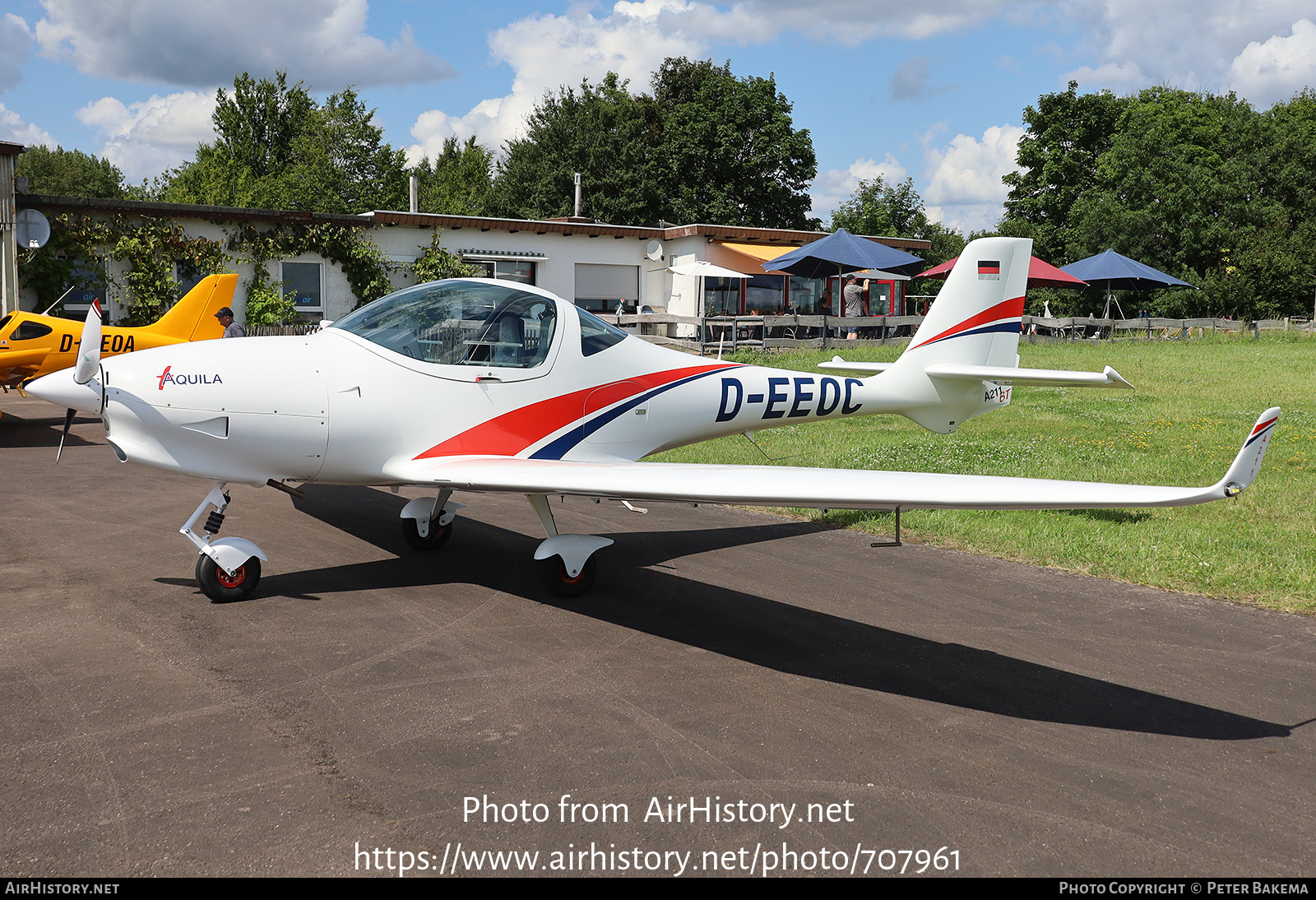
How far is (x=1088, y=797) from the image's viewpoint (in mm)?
3596

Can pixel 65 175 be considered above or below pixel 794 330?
above

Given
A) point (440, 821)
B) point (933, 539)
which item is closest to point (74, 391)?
point (440, 821)

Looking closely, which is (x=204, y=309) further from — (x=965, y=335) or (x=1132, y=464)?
(x=1132, y=464)

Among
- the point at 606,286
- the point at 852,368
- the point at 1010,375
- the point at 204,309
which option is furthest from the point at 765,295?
the point at 1010,375

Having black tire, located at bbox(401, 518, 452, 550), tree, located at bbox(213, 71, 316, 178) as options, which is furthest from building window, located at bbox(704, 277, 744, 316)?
tree, located at bbox(213, 71, 316, 178)

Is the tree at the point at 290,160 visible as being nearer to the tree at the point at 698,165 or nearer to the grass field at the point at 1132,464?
the tree at the point at 698,165

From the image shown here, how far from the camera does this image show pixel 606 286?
28.0m

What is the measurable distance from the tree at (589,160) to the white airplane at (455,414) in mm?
45756

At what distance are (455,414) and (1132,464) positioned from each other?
327 inches

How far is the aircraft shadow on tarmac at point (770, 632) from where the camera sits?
4477 millimetres

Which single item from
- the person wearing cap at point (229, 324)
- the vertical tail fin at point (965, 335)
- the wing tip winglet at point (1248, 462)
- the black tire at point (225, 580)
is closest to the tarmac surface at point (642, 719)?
the black tire at point (225, 580)

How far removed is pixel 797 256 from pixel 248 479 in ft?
66.0

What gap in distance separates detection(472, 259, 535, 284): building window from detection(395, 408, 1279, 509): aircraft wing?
19.9m

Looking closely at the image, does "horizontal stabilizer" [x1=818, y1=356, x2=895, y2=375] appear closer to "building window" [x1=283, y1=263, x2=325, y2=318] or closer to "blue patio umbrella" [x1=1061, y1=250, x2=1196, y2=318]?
"building window" [x1=283, y1=263, x2=325, y2=318]
